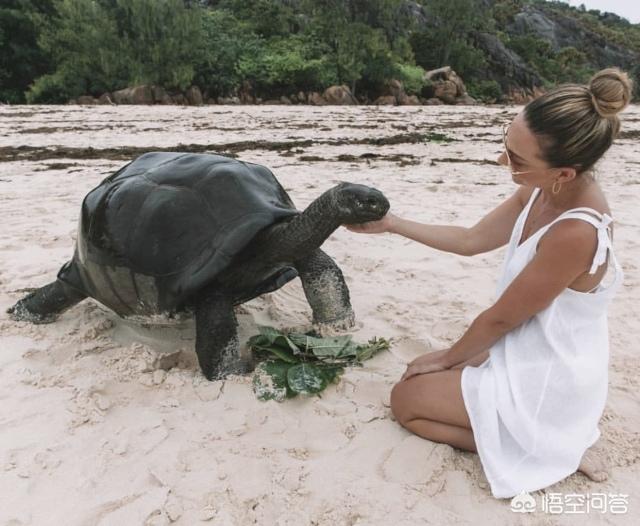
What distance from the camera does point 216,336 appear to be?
2.34 meters

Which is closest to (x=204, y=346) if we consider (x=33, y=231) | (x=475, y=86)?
(x=33, y=231)

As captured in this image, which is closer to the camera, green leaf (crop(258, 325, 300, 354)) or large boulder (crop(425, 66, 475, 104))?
green leaf (crop(258, 325, 300, 354))

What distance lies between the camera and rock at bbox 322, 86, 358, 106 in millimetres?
21203

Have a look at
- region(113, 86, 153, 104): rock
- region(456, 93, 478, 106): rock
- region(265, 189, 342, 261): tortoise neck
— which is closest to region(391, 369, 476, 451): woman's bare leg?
region(265, 189, 342, 261): tortoise neck

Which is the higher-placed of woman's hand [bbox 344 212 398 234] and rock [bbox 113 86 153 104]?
woman's hand [bbox 344 212 398 234]

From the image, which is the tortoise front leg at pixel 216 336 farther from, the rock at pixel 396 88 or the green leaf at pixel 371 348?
the rock at pixel 396 88

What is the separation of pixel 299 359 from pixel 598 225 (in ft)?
4.64

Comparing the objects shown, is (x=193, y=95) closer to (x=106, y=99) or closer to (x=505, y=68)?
(x=106, y=99)

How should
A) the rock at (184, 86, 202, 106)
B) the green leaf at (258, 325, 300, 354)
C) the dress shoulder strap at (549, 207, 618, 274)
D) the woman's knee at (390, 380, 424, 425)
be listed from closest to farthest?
1. the dress shoulder strap at (549, 207, 618, 274)
2. the woman's knee at (390, 380, 424, 425)
3. the green leaf at (258, 325, 300, 354)
4. the rock at (184, 86, 202, 106)

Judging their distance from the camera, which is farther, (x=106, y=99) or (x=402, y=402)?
(x=106, y=99)

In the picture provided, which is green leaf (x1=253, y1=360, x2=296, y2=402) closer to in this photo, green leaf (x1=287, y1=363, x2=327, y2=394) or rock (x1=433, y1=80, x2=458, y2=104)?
green leaf (x1=287, y1=363, x2=327, y2=394)

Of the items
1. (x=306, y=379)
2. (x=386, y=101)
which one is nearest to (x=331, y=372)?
(x=306, y=379)

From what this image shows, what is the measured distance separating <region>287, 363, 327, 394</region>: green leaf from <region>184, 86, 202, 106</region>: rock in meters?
19.7

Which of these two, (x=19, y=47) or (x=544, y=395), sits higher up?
(x=19, y=47)
